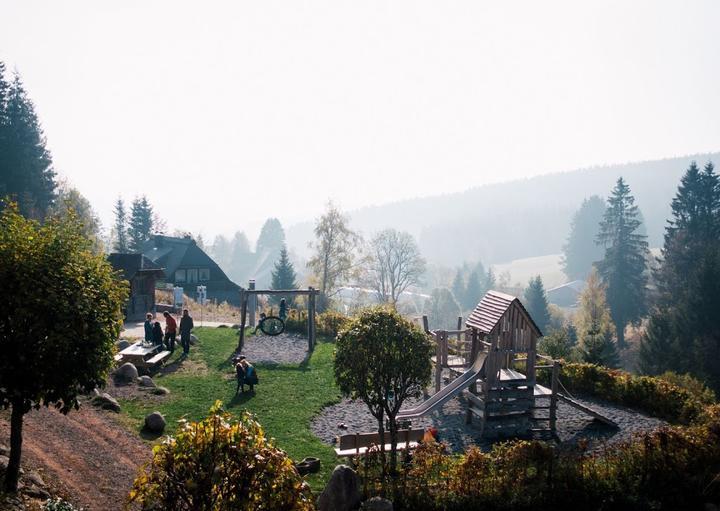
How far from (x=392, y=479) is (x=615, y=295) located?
5885 centimetres

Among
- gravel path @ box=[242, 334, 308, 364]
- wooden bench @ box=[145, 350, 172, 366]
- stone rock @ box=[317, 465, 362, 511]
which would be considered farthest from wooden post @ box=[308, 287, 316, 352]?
stone rock @ box=[317, 465, 362, 511]

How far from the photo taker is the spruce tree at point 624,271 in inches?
2365

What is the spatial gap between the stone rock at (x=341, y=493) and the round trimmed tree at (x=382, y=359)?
4.11 ft

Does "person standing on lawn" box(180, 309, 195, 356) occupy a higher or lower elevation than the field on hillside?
lower

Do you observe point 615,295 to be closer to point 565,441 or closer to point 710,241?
point 710,241

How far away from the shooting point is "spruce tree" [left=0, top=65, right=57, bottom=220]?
50.5m

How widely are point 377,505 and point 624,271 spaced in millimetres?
61041

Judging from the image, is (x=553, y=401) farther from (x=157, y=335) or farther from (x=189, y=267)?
(x=189, y=267)

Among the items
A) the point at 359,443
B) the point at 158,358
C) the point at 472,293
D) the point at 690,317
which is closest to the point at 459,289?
the point at 472,293

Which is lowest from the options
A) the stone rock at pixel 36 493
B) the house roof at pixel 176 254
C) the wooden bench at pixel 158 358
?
the stone rock at pixel 36 493

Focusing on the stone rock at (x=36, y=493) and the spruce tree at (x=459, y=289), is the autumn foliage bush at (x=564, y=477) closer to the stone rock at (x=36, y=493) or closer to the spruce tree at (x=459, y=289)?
the stone rock at (x=36, y=493)

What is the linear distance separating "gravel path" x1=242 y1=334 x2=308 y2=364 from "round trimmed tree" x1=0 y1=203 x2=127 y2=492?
44.4ft

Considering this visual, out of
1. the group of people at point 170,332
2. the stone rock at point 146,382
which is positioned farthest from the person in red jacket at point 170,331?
the stone rock at point 146,382

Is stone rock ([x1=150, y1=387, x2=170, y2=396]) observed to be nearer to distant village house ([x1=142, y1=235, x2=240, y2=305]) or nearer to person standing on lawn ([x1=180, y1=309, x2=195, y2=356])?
person standing on lawn ([x1=180, y1=309, x2=195, y2=356])
